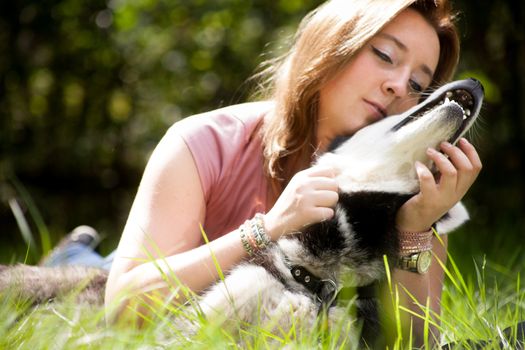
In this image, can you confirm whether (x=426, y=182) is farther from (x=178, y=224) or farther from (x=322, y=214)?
(x=178, y=224)

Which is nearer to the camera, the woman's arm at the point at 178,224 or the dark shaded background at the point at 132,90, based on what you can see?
the woman's arm at the point at 178,224

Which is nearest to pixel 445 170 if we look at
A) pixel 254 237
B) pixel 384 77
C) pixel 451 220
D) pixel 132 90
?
pixel 451 220

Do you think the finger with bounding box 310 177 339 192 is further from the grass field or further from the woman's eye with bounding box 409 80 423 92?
the woman's eye with bounding box 409 80 423 92

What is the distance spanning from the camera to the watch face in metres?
2.01

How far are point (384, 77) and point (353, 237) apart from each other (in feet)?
1.93

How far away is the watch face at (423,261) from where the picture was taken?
2012mm

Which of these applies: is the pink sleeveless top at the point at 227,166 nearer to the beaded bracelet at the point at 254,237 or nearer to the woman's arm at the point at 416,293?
the beaded bracelet at the point at 254,237

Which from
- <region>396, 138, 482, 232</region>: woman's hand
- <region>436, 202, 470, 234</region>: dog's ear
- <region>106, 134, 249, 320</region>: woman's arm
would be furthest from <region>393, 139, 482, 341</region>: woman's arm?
<region>106, 134, 249, 320</region>: woman's arm

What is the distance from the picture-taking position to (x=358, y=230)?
1900 millimetres

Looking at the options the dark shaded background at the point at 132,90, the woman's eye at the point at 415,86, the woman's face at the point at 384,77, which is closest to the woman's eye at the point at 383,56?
the woman's face at the point at 384,77

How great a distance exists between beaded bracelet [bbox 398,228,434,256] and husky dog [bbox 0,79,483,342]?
0.03 meters

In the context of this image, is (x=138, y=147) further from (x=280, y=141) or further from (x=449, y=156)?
(x=449, y=156)

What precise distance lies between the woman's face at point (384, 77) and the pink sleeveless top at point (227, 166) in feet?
0.90

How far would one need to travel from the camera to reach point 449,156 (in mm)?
1930
